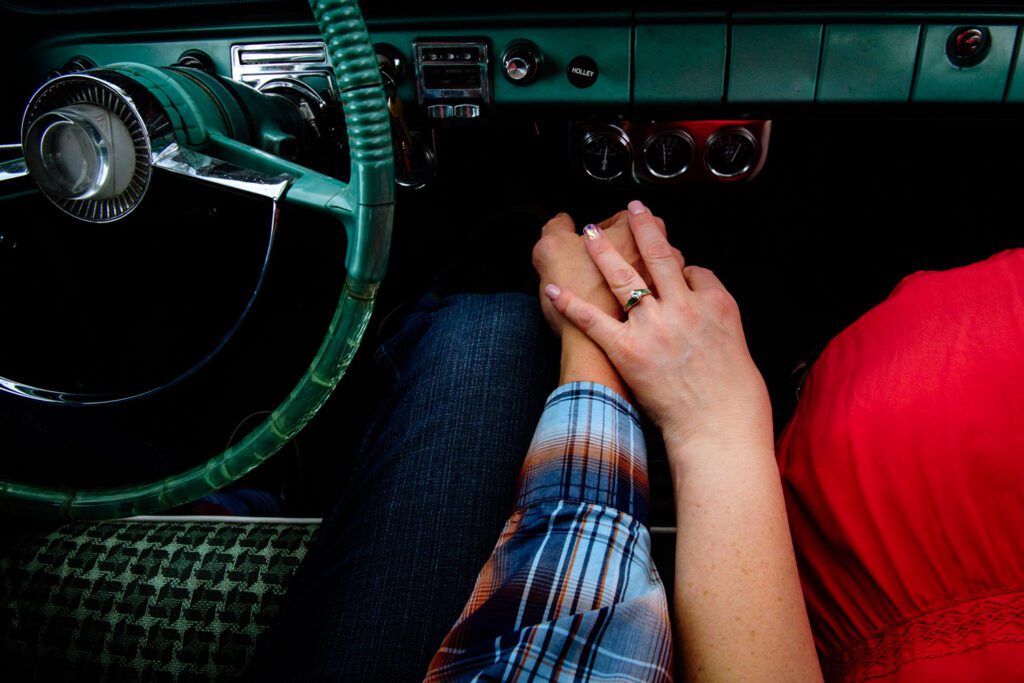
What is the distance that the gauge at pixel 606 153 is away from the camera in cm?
106

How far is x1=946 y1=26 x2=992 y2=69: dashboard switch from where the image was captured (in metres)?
0.85

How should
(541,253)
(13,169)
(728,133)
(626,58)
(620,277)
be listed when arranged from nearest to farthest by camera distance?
(13,169) < (620,277) < (541,253) < (626,58) < (728,133)

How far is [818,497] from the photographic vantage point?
499mm

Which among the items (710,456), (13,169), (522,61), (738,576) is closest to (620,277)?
(710,456)

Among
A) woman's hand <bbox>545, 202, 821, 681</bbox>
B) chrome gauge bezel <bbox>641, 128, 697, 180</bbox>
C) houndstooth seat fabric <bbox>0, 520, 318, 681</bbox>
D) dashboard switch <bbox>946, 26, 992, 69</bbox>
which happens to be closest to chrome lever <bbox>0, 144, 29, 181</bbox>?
houndstooth seat fabric <bbox>0, 520, 318, 681</bbox>

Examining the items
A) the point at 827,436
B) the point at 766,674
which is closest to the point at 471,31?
the point at 827,436

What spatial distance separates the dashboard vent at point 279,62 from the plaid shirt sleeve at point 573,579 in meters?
0.67

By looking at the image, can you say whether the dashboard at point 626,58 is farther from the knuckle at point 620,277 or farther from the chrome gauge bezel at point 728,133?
the knuckle at point 620,277

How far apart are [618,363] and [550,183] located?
28.0 inches

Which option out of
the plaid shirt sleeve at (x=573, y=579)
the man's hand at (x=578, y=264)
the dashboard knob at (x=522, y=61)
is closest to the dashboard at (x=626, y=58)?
the dashboard knob at (x=522, y=61)

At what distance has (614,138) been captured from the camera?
41.8 inches

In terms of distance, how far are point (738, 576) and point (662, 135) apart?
779 millimetres

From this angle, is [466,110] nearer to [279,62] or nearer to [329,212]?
[279,62]

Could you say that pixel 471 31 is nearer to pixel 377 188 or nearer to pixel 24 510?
pixel 377 188
